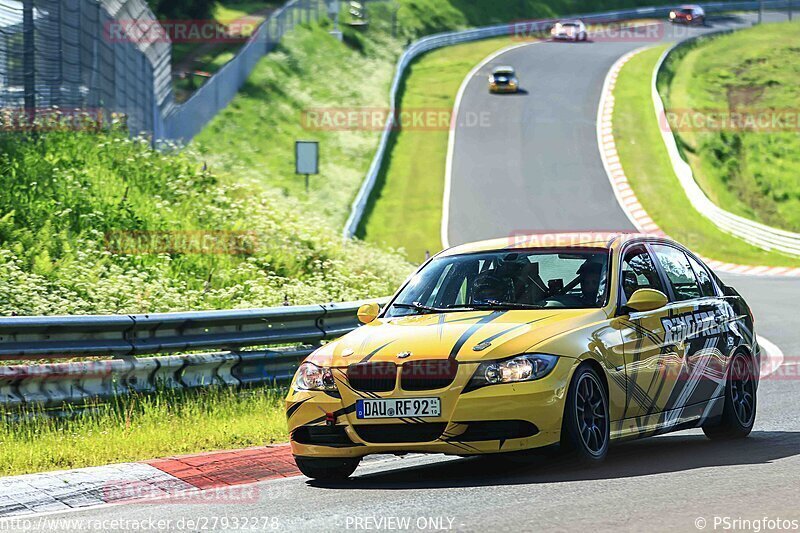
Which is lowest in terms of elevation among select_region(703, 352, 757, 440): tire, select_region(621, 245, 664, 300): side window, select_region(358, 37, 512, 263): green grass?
select_region(703, 352, 757, 440): tire

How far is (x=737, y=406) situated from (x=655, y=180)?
36.3m

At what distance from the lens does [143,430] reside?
33.7 ft

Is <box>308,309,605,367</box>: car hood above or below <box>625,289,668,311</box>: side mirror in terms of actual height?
below

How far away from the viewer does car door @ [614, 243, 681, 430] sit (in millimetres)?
9102

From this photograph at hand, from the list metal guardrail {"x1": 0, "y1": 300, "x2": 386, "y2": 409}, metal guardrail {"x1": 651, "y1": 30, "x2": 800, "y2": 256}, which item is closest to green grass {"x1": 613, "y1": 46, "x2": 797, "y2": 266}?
metal guardrail {"x1": 651, "y1": 30, "x2": 800, "y2": 256}

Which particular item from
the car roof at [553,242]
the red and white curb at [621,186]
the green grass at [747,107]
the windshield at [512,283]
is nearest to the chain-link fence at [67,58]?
the car roof at [553,242]

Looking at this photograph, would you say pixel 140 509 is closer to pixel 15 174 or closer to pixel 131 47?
pixel 15 174

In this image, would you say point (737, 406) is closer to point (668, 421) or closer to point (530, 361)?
point (668, 421)

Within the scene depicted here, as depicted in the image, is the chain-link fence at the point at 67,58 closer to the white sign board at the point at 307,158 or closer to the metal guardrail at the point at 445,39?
the white sign board at the point at 307,158

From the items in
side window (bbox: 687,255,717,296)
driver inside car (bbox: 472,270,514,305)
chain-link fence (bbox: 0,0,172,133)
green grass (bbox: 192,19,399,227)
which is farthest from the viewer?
green grass (bbox: 192,19,399,227)

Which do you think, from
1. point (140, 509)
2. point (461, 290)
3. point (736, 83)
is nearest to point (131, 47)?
point (461, 290)

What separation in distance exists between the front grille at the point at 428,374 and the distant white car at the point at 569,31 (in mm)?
69766

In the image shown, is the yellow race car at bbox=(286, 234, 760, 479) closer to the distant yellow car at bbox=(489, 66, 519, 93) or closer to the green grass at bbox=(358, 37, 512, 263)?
the green grass at bbox=(358, 37, 512, 263)

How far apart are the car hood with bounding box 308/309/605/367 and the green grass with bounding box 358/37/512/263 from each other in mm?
25451
